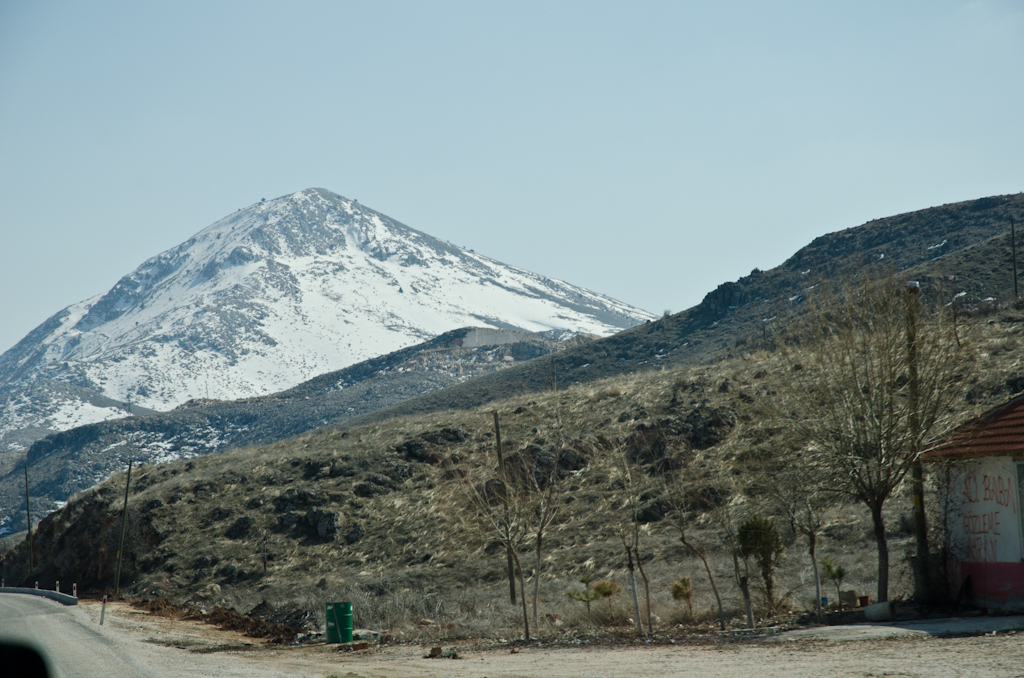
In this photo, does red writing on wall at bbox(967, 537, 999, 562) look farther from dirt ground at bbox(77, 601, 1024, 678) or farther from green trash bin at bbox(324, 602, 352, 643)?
green trash bin at bbox(324, 602, 352, 643)

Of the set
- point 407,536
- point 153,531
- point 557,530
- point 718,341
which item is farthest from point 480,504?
point 718,341

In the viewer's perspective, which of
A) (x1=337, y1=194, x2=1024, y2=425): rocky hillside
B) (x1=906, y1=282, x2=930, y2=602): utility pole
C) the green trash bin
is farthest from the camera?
(x1=337, y1=194, x2=1024, y2=425): rocky hillside

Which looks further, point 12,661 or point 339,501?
point 339,501

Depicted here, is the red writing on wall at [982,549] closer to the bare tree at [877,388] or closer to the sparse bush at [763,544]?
the bare tree at [877,388]

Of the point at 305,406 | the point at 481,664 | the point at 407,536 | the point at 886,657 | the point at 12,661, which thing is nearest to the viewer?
the point at 12,661

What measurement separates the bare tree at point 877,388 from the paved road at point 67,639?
13290 millimetres

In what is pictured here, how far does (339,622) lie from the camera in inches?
754

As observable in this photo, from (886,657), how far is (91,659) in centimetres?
1416

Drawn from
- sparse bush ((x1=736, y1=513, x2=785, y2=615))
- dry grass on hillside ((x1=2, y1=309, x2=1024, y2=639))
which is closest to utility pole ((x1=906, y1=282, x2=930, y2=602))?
Result: dry grass on hillside ((x1=2, y1=309, x2=1024, y2=639))

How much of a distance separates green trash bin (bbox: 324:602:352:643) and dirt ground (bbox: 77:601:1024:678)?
0.37m

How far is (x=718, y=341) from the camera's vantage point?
242 feet

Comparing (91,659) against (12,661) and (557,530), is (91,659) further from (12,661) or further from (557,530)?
(557,530)

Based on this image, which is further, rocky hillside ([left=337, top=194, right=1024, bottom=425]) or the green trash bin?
rocky hillside ([left=337, top=194, right=1024, bottom=425])

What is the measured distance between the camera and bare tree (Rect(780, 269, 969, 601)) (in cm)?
1531
